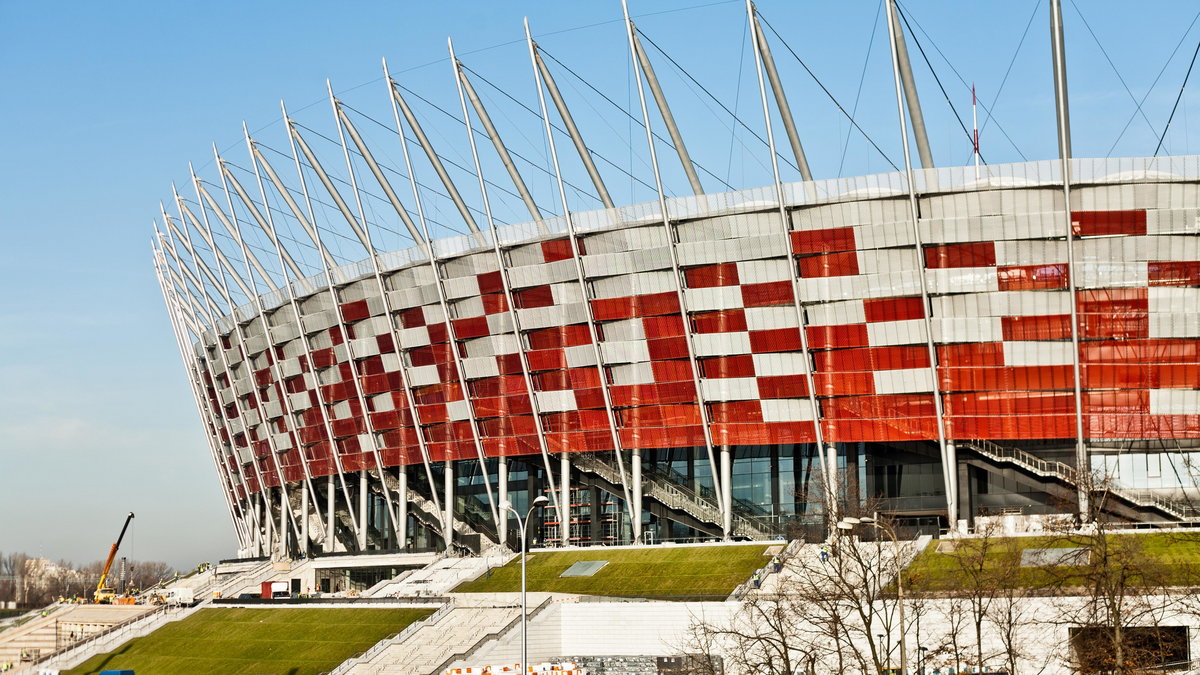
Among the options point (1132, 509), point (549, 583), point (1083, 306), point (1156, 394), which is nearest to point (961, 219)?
point (1083, 306)

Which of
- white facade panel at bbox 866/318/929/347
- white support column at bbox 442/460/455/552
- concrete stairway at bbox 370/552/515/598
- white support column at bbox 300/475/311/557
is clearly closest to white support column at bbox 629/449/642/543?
concrete stairway at bbox 370/552/515/598

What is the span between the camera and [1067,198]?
236ft

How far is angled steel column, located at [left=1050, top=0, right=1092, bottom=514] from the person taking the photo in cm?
6912

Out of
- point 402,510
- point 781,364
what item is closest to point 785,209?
point 781,364

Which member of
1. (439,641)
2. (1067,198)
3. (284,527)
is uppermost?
(1067,198)

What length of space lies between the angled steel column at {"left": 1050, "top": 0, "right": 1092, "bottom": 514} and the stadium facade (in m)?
0.27

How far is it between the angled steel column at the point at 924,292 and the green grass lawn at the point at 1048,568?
5515 millimetres

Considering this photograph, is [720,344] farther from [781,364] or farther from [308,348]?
[308,348]

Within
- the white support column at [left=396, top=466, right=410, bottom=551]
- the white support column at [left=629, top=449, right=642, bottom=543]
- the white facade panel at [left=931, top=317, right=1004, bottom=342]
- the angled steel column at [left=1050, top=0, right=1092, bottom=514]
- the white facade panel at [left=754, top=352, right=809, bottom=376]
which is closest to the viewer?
the angled steel column at [left=1050, top=0, right=1092, bottom=514]

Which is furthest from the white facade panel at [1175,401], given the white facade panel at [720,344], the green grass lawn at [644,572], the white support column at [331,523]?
the white support column at [331,523]

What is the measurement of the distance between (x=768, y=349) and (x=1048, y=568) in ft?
121

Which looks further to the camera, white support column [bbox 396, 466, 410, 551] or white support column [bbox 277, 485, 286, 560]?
white support column [bbox 277, 485, 286, 560]

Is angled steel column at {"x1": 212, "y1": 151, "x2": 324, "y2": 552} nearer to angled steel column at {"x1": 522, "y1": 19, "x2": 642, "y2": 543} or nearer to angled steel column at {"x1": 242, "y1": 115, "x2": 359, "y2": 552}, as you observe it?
angled steel column at {"x1": 242, "y1": 115, "x2": 359, "y2": 552}

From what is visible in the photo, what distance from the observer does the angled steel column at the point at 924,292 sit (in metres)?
72.5
